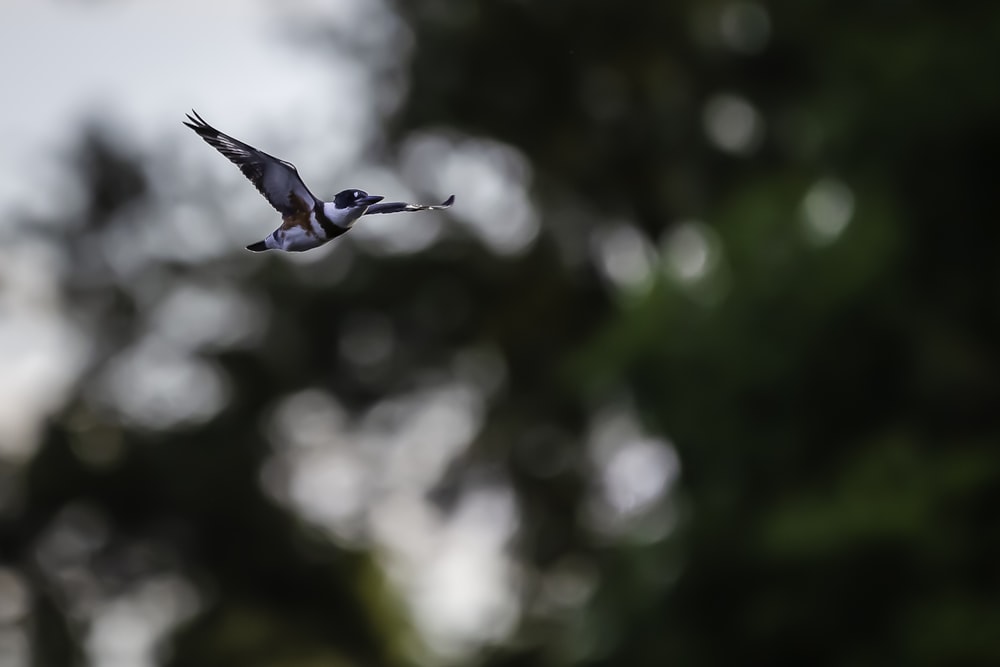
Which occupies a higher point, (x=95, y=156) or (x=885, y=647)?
(x=95, y=156)

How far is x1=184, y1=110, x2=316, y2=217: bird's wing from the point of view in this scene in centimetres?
126

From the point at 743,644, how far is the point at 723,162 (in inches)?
258

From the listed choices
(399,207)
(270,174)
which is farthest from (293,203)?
(399,207)

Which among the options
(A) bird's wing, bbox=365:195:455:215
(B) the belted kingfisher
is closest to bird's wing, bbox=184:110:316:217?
(B) the belted kingfisher

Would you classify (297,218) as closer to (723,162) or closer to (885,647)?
(885,647)

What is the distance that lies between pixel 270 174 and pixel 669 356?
458 inches

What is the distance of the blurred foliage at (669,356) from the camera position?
12203 millimetres

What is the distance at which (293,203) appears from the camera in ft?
4.28

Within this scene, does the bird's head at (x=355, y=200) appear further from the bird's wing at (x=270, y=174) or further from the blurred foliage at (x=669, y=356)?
the blurred foliage at (x=669, y=356)

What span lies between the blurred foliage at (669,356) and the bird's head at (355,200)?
1056 centimetres

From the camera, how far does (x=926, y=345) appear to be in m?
12.3

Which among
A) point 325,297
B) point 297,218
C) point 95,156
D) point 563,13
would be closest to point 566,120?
point 563,13

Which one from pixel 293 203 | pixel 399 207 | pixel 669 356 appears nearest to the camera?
pixel 399 207

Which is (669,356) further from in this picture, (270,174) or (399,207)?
(399,207)
